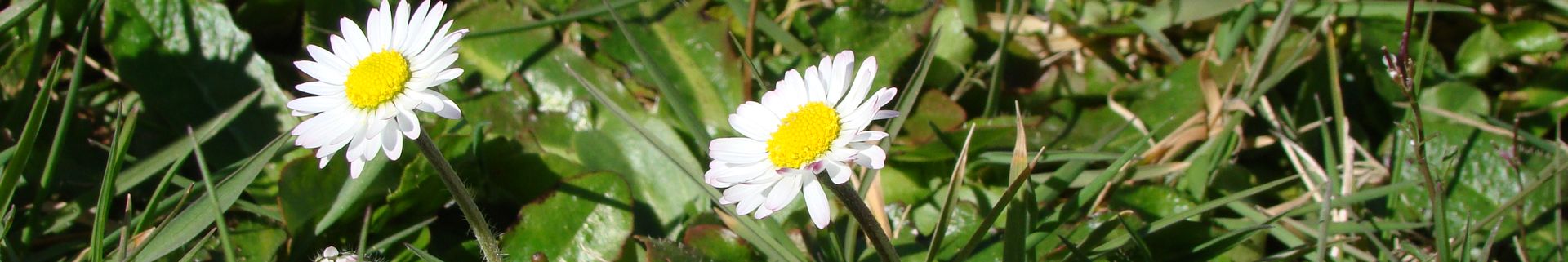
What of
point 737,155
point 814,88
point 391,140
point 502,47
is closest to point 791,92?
point 814,88

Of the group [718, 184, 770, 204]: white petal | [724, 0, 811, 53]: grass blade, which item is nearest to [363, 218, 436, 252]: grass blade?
[718, 184, 770, 204]: white petal

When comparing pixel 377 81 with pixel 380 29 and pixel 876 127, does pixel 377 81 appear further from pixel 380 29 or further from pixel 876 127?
pixel 876 127

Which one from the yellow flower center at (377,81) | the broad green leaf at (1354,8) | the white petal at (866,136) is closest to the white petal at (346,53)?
the yellow flower center at (377,81)

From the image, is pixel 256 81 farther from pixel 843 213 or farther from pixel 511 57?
pixel 843 213

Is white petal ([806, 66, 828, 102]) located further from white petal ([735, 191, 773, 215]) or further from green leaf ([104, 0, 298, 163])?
green leaf ([104, 0, 298, 163])

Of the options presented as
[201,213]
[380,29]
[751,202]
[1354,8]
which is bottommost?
[201,213]

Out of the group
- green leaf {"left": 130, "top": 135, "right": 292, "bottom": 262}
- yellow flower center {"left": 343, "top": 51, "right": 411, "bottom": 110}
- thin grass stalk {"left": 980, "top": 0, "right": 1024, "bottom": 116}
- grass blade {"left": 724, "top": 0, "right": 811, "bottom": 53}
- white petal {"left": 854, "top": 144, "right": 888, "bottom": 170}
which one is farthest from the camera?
grass blade {"left": 724, "top": 0, "right": 811, "bottom": 53}
